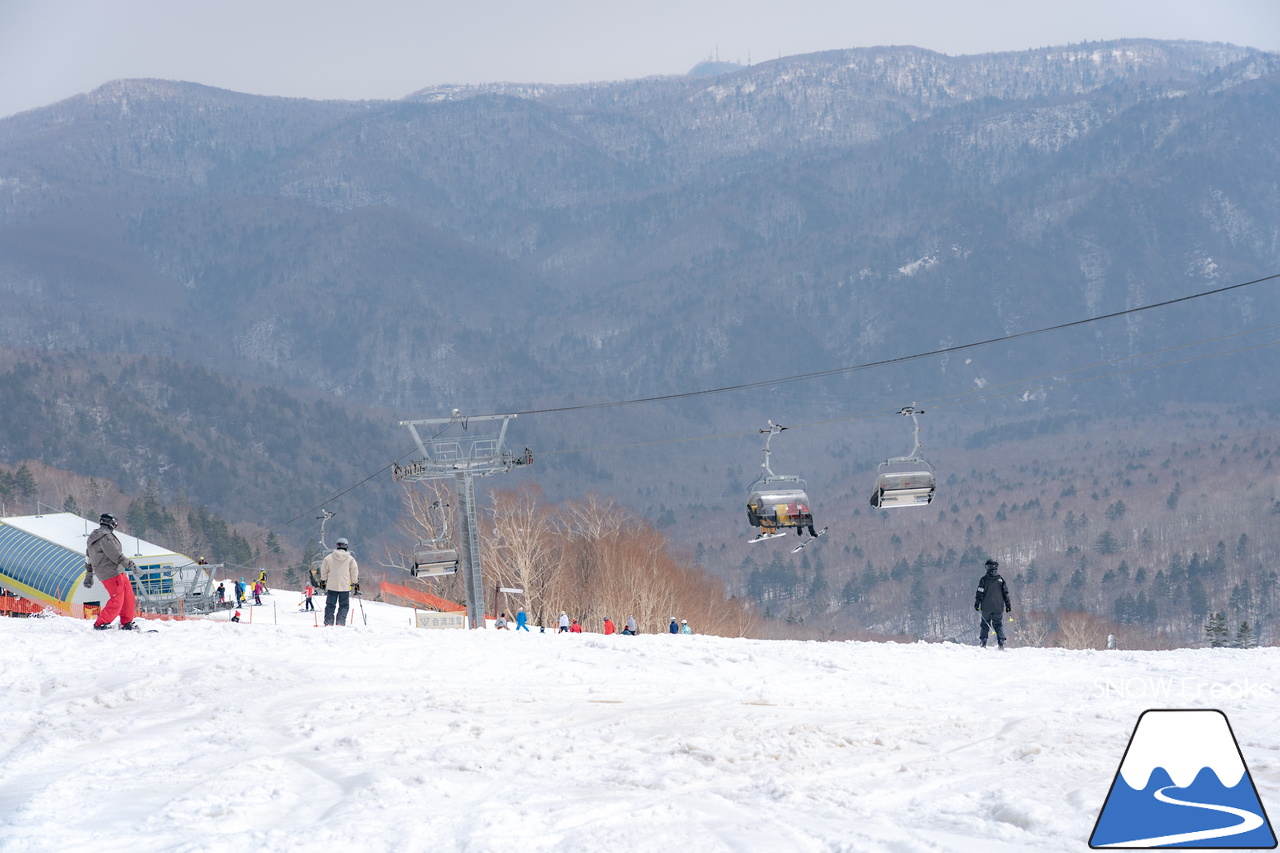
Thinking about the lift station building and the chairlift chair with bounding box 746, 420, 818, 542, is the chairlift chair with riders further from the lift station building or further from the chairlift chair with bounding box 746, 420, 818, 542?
the lift station building

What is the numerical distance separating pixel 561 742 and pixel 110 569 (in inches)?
294

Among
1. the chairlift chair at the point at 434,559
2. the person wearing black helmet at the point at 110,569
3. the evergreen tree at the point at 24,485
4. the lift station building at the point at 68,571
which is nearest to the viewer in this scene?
the person wearing black helmet at the point at 110,569

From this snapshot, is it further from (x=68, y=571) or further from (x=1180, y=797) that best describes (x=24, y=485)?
(x=1180, y=797)

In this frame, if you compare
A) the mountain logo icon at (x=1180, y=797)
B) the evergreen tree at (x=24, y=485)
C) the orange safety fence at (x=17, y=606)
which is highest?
the evergreen tree at (x=24, y=485)

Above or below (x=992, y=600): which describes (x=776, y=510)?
above

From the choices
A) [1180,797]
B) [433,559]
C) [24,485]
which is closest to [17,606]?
[433,559]

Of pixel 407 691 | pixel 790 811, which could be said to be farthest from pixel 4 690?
pixel 790 811

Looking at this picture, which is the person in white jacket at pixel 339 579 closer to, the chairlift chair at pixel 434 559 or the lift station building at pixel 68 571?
the chairlift chair at pixel 434 559

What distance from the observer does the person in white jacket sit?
59.5ft

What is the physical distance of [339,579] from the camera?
1823cm

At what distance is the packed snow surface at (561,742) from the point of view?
24.3ft

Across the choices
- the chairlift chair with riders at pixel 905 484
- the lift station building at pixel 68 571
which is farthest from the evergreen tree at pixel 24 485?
the chairlift chair with riders at pixel 905 484

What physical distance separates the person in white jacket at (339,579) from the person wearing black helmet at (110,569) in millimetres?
3386

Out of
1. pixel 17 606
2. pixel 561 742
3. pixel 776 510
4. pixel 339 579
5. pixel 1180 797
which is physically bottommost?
pixel 1180 797
